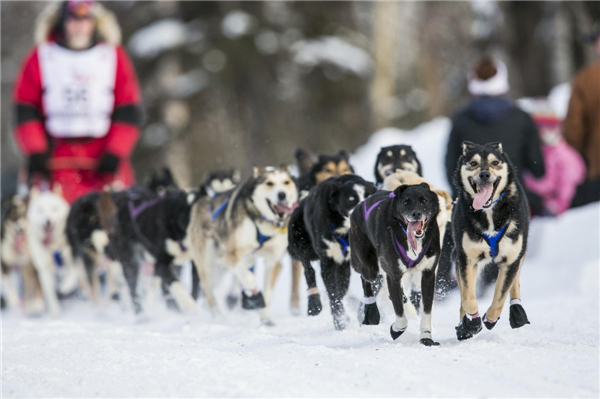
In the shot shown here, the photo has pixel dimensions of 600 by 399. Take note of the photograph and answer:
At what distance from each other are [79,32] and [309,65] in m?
7.73

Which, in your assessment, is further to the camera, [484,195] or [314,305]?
[314,305]

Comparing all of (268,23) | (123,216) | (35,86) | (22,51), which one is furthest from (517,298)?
(22,51)

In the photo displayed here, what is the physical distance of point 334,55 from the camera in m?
16.7

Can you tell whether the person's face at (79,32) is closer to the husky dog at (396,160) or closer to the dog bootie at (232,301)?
the dog bootie at (232,301)

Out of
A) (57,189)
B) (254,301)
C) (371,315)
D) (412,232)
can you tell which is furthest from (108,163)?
(412,232)

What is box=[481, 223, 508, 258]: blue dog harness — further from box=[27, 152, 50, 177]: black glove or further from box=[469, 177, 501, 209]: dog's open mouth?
box=[27, 152, 50, 177]: black glove

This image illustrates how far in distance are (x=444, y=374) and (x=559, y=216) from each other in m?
5.65

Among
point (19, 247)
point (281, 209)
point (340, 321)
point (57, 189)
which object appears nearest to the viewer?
point (340, 321)

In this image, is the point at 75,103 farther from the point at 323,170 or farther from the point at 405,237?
the point at 405,237

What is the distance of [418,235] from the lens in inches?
168

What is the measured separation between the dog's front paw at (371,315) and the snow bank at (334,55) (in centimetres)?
1191

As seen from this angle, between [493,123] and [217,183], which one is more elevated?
[493,123]

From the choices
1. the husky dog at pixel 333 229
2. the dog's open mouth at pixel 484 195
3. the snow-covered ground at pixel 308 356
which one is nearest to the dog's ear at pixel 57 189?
the snow-covered ground at pixel 308 356

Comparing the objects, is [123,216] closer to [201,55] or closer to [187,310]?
[187,310]
